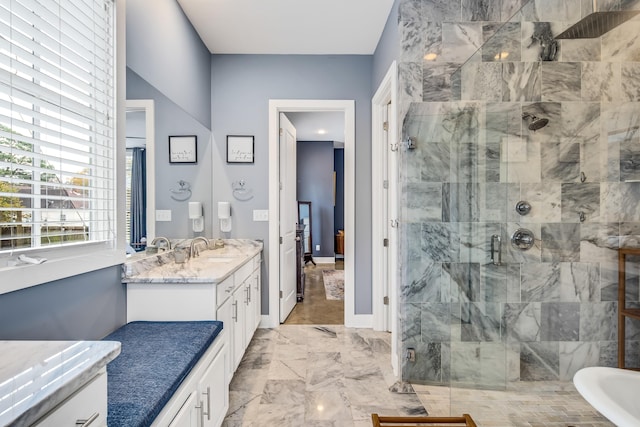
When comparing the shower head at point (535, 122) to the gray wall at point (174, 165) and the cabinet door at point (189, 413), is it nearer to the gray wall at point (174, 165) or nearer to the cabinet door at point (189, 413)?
the cabinet door at point (189, 413)

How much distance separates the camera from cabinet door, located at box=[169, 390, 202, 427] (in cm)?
117

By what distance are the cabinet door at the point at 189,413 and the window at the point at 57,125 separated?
0.80 metres

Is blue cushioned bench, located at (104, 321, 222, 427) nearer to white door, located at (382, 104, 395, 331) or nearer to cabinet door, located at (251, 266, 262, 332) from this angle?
cabinet door, located at (251, 266, 262, 332)

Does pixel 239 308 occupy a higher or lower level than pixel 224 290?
lower

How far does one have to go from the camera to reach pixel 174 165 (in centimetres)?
252

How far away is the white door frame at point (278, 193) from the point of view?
3215 millimetres

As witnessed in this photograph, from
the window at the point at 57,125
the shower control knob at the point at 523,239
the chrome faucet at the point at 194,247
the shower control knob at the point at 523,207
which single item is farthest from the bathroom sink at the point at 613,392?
the chrome faucet at the point at 194,247

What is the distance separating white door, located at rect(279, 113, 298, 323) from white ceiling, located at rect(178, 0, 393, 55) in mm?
724

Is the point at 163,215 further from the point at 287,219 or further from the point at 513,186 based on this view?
the point at 513,186

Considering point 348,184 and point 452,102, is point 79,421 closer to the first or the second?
point 452,102

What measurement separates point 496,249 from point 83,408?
6.63ft

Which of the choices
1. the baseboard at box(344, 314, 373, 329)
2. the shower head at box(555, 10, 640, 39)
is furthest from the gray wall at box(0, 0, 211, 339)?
the shower head at box(555, 10, 640, 39)

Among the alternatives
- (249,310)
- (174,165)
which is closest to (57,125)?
(174,165)

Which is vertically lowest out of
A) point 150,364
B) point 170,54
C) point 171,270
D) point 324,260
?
point 324,260
